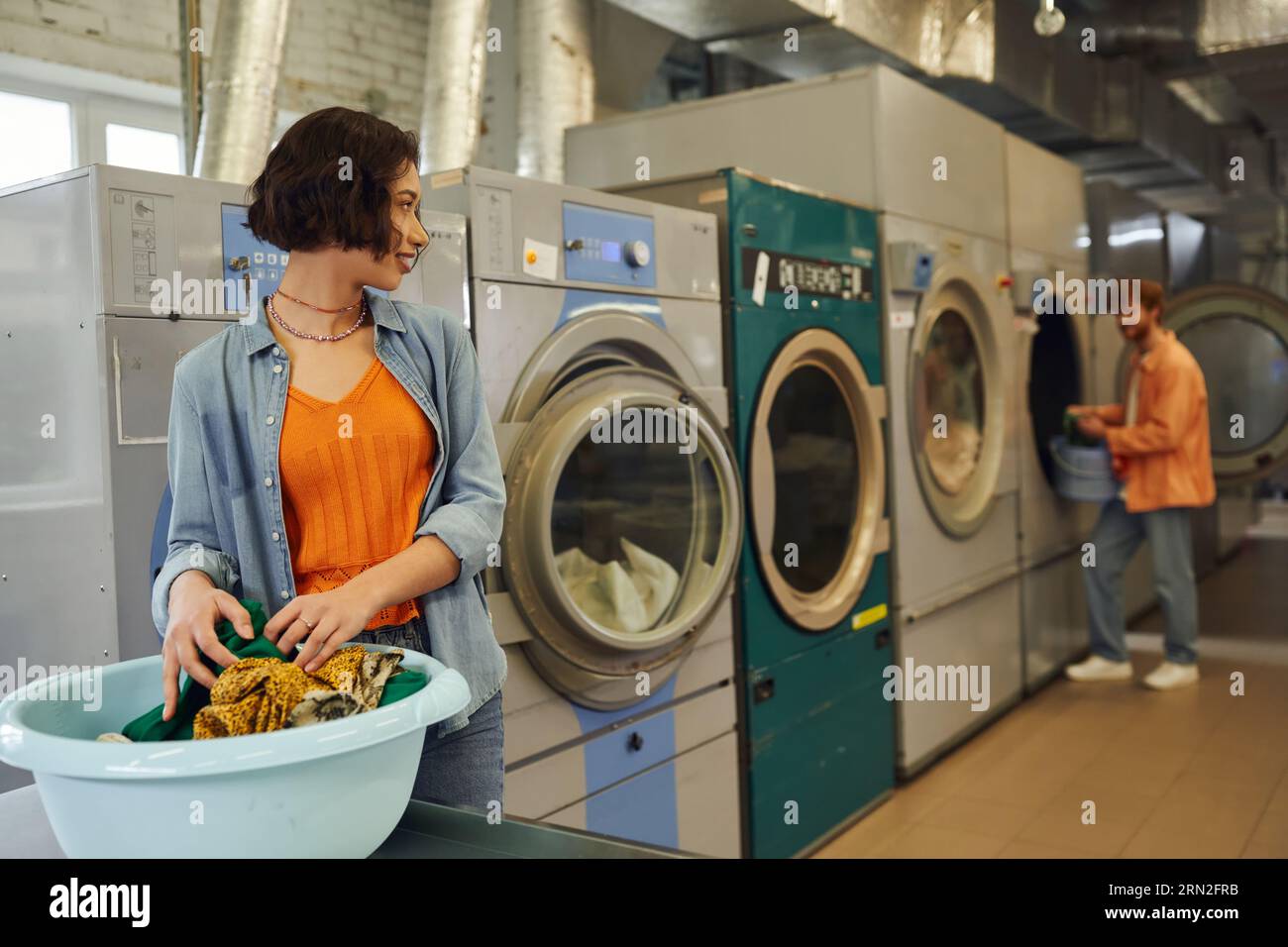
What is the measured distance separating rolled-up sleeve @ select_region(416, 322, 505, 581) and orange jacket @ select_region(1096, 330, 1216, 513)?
390 centimetres

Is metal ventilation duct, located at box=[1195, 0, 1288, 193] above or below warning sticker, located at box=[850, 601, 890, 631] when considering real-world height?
above

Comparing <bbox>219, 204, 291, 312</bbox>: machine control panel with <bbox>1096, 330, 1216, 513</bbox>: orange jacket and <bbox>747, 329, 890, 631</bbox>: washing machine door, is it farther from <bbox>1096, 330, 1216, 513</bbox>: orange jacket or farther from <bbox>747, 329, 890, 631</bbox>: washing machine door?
<bbox>1096, 330, 1216, 513</bbox>: orange jacket

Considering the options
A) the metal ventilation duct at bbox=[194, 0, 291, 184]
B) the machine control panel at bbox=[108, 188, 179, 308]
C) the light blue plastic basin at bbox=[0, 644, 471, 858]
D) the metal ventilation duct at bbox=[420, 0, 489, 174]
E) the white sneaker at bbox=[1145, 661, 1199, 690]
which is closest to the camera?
the light blue plastic basin at bbox=[0, 644, 471, 858]

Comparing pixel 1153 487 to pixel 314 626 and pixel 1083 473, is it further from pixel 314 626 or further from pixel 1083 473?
pixel 314 626

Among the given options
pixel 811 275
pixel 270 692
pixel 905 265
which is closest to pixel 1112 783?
pixel 905 265

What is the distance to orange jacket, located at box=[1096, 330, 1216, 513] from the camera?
4605mm

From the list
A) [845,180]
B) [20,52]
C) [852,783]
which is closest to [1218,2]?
[845,180]

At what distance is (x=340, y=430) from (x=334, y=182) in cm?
28

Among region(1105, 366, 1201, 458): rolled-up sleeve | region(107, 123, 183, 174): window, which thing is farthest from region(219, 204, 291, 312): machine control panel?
region(1105, 366, 1201, 458): rolled-up sleeve

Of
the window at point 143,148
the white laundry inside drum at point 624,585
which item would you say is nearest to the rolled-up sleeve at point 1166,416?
the white laundry inside drum at point 624,585

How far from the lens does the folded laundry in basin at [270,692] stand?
0.96 metres

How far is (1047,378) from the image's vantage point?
5395 millimetres

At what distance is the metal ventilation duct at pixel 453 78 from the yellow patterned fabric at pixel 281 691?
105 inches

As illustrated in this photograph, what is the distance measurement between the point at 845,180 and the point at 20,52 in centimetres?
255
